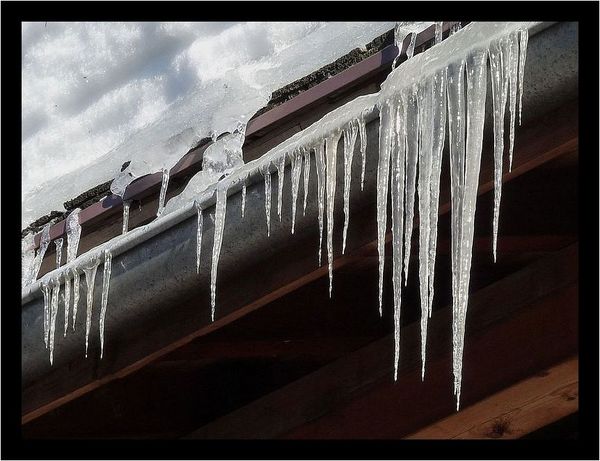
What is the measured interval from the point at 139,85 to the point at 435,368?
1611 mm

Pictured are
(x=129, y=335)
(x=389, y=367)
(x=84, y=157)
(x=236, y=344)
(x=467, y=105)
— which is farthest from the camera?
(x=84, y=157)

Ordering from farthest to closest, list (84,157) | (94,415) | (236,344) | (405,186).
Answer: (84,157)
(94,415)
(236,344)
(405,186)

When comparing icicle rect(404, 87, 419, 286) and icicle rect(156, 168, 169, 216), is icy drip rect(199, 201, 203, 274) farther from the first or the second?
icicle rect(156, 168, 169, 216)

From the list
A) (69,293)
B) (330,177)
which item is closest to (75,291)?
(69,293)

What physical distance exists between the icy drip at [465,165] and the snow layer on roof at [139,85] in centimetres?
69


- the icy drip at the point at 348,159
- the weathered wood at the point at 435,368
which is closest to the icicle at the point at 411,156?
the icy drip at the point at 348,159

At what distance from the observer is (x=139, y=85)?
2.99 metres

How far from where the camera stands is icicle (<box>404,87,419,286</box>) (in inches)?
64.2

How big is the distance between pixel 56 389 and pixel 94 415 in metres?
0.69

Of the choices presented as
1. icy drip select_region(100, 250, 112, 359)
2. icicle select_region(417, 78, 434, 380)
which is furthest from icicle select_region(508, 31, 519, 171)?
icy drip select_region(100, 250, 112, 359)

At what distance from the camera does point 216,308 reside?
183cm
